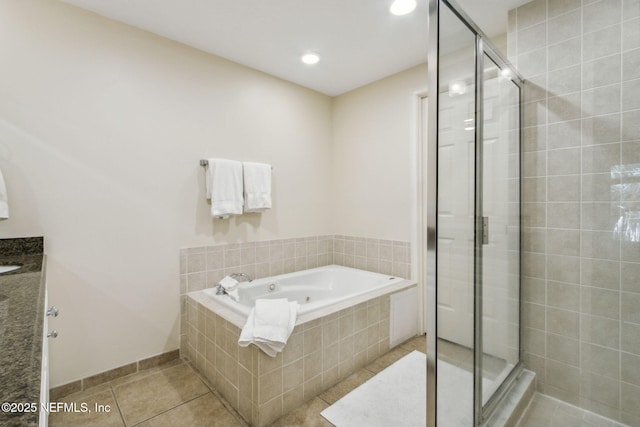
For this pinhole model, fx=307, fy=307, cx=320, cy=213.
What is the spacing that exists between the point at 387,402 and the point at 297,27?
2.55 meters

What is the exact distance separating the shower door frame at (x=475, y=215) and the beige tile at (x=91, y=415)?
1693 mm

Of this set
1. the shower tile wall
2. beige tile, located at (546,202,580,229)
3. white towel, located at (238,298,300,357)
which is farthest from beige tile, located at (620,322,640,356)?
white towel, located at (238,298,300,357)

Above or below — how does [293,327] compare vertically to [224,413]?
above

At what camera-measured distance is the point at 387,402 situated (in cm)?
186

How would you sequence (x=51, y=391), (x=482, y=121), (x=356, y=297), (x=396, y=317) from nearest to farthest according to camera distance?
(x=482, y=121), (x=51, y=391), (x=356, y=297), (x=396, y=317)

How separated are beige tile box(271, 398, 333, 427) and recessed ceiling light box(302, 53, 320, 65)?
2567 millimetres

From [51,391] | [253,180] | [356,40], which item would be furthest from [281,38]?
[51,391]

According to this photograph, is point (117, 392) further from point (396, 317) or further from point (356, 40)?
point (356, 40)

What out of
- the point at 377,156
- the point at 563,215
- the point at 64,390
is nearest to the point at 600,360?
the point at 563,215

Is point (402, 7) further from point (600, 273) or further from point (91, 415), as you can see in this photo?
point (91, 415)

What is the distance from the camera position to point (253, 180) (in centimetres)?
270

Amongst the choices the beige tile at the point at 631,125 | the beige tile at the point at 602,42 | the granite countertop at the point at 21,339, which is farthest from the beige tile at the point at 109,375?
the beige tile at the point at 602,42

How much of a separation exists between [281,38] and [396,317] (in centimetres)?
239

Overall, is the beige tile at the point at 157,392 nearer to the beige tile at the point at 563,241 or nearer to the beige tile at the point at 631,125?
the beige tile at the point at 563,241
